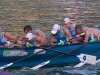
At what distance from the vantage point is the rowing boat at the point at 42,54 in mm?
14875

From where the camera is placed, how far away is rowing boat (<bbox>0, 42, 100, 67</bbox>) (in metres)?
14.9

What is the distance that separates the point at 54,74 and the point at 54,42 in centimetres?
159

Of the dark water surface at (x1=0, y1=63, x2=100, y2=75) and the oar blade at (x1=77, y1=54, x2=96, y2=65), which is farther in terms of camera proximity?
the oar blade at (x1=77, y1=54, x2=96, y2=65)

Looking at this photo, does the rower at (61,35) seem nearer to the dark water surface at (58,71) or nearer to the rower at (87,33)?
the rower at (87,33)

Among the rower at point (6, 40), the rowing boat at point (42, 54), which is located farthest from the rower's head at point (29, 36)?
the rower at point (6, 40)

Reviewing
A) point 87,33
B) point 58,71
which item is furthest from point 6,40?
point 87,33

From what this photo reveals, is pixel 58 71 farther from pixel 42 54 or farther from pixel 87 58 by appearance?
pixel 87 58

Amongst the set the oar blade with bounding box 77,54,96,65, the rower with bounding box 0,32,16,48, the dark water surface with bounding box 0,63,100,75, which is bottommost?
the dark water surface with bounding box 0,63,100,75

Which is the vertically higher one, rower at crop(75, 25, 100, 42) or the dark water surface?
rower at crop(75, 25, 100, 42)

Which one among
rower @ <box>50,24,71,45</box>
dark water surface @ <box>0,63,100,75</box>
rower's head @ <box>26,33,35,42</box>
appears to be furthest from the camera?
rower @ <box>50,24,71,45</box>

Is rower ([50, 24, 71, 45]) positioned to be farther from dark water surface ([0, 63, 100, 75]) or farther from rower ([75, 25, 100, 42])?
dark water surface ([0, 63, 100, 75])

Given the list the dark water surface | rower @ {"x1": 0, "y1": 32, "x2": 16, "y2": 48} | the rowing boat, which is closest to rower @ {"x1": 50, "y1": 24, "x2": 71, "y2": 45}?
the rowing boat

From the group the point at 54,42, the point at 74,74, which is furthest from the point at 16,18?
the point at 74,74

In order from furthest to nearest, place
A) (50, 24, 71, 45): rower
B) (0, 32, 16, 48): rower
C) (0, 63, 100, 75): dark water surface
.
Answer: (50, 24, 71, 45): rower → (0, 32, 16, 48): rower → (0, 63, 100, 75): dark water surface
